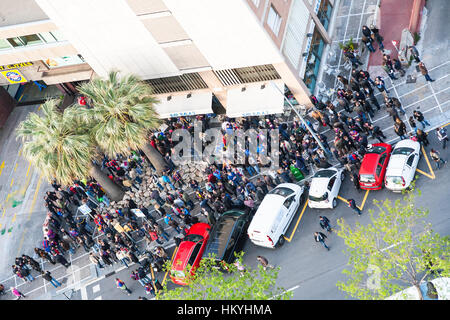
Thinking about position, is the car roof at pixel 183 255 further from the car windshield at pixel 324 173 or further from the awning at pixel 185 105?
the awning at pixel 185 105

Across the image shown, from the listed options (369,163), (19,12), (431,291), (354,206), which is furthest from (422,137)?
(19,12)

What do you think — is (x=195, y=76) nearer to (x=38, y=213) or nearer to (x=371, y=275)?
(x=38, y=213)

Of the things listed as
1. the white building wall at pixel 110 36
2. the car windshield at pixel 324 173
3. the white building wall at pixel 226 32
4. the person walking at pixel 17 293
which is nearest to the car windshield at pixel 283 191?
the car windshield at pixel 324 173

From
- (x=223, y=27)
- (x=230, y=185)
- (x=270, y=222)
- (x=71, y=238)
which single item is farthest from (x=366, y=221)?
(x=71, y=238)

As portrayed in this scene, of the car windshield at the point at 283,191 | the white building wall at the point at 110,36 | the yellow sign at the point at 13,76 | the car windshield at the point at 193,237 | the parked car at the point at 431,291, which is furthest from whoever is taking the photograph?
the yellow sign at the point at 13,76

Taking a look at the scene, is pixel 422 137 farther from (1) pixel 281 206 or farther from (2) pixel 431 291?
(2) pixel 431 291

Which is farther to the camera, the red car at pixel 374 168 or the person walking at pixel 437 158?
the red car at pixel 374 168
